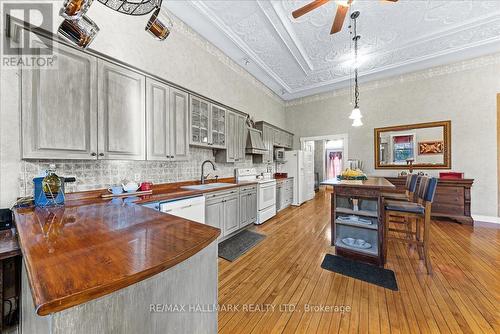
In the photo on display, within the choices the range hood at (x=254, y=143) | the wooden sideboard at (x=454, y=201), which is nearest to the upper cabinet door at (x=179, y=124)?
the range hood at (x=254, y=143)

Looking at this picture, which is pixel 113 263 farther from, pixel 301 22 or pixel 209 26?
pixel 301 22

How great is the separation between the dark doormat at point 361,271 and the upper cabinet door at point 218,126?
7.88ft

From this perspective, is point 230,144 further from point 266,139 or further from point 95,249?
point 95,249

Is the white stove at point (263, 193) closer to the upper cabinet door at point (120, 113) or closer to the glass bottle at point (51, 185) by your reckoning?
the upper cabinet door at point (120, 113)

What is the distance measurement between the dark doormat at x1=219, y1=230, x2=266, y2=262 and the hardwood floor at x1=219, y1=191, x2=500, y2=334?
0.38 ft

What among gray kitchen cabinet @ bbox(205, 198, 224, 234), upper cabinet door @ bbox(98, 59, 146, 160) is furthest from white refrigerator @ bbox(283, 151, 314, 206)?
upper cabinet door @ bbox(98, 59, 146, 160)

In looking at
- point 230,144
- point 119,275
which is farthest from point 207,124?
point 119,275

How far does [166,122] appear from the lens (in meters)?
2.42

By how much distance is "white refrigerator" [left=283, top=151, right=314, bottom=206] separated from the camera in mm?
5578

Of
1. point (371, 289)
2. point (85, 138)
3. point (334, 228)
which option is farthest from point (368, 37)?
point (85, 138)

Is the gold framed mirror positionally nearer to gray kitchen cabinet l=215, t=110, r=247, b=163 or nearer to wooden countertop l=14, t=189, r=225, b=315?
gray kitchen cabinet l=215, t=110, r=247, b=163

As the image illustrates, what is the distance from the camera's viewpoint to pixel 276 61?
423 cm

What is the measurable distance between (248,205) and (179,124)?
1.85 meters

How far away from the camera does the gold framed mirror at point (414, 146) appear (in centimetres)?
438
